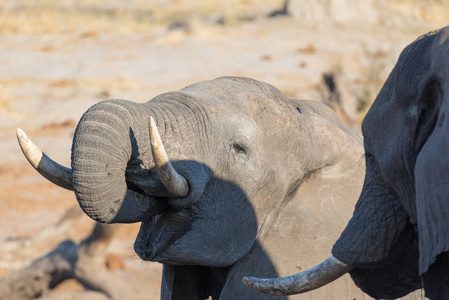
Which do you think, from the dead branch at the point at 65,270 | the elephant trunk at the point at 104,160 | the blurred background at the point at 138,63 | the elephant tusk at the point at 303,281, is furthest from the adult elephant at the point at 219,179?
the blurred background at the point at 138,63

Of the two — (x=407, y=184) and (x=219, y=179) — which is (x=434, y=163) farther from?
(x=219, y=179)

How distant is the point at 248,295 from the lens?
288 centimetres

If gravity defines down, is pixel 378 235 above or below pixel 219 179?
above

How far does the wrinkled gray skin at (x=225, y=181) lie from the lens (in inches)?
103

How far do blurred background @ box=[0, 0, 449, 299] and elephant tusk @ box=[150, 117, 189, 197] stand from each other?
3.33 metres

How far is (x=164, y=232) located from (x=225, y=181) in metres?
0.27

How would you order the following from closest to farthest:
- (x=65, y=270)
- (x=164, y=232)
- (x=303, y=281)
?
(x=303, y=281) < (x=164, y=232) < (x=65, y=270)

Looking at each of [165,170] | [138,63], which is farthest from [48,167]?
[138,63]

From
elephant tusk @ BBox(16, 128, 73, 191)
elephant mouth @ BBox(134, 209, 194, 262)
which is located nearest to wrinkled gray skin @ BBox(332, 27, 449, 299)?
elephant mouth @ BBox(134, 209, 194, 262)

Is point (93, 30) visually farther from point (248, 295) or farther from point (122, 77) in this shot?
point (248, 295)

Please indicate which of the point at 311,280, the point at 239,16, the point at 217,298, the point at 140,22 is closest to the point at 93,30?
the point at 140,22

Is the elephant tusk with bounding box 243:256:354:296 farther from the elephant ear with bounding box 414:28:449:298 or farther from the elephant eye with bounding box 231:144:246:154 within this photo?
the elephant eye with bounding box 231:144:246:154

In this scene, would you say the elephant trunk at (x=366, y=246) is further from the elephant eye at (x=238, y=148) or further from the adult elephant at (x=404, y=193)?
the elephant eye at (x=238, y=148)

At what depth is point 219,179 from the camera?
9.44ft
